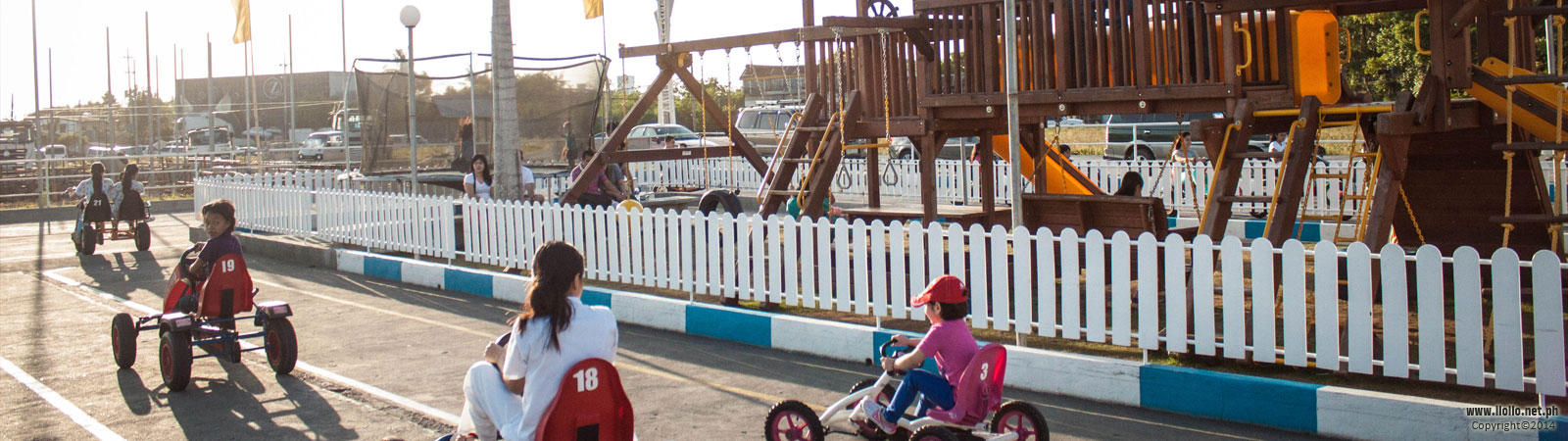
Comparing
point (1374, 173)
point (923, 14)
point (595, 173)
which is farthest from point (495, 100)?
point (1374, 173)

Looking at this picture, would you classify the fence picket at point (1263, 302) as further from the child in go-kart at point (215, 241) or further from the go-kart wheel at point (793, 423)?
the child in go-kart at point (215, 241)

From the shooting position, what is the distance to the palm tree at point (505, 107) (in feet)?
42.7

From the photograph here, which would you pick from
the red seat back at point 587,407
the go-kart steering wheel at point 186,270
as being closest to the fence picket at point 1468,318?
the red seat back at point 587,407

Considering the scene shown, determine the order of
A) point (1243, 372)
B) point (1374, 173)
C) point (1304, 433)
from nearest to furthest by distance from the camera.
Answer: point (1304, 433) → point (1243, 372) → point (1374, 173)

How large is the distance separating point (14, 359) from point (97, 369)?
89 centimetres

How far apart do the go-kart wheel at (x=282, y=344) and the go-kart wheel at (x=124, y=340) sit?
968 mm

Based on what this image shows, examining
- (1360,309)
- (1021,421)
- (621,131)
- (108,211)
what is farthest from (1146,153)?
(1021,421)

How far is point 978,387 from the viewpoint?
5078 millimetres

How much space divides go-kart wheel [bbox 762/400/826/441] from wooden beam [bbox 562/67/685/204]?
28.5 feet

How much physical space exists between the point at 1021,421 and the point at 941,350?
1.75 feet

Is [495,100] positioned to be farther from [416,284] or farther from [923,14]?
[923,14]

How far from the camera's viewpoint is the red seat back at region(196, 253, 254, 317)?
7.37 metres

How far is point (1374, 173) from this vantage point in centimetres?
852

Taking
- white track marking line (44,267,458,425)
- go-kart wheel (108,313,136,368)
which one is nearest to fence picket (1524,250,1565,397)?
white track marking line (44,267,458,425)
